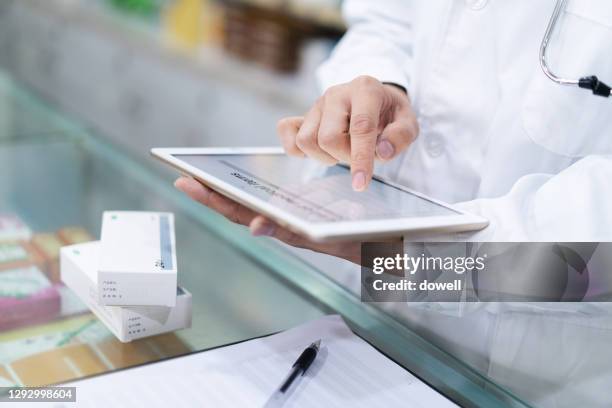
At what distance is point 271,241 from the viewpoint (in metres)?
0.91

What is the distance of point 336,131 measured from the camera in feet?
2.37

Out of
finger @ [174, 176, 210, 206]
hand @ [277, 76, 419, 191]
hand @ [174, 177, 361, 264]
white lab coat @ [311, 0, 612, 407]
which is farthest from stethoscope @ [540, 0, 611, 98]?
finger @ [174, 176, 210, 206]

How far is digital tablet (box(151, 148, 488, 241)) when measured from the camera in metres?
0.56

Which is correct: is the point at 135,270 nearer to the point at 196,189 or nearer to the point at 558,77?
the point at 196,189

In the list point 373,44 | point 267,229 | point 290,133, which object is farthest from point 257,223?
point 373,44

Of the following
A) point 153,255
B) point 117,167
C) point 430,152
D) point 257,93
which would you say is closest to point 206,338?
point 153,255

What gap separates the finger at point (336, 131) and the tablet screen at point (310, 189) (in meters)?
0.04

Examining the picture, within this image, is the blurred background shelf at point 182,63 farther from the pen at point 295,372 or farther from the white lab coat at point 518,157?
the pen at point 295,372

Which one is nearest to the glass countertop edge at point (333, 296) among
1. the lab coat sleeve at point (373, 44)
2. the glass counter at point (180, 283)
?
the glass counter at point (180, 283)

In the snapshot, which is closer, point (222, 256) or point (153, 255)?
point (153, 255)

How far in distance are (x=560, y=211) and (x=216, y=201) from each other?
0.34m

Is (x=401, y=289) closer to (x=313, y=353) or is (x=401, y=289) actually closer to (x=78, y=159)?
(x=313, y=353)

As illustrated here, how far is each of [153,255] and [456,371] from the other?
328mm

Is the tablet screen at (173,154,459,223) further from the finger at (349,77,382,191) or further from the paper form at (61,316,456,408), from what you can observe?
the paper form at (61,316,456,408)
